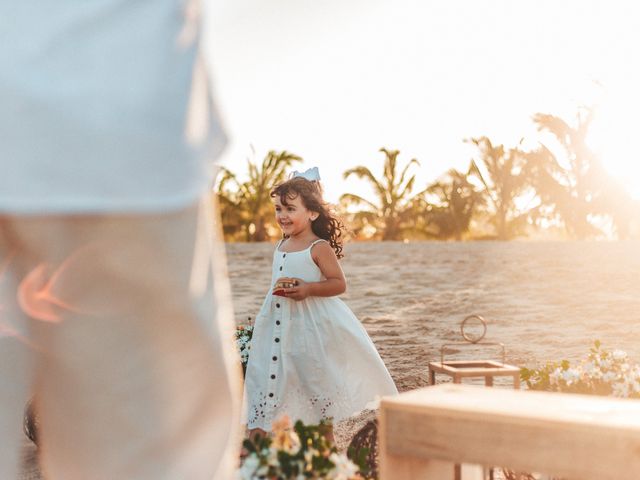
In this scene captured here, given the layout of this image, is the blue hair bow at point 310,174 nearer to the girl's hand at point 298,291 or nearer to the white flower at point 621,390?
the girl's hand at point 298,291

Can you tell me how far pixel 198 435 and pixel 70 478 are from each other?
18cm

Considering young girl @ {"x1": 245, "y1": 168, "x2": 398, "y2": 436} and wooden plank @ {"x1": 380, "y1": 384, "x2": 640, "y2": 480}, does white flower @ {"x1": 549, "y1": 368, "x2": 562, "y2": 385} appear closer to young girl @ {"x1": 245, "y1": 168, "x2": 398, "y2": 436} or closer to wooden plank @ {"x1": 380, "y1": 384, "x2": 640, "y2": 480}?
young girl @ {"x1": 245, "y1": 168, "x2": 398, "y2": 436}

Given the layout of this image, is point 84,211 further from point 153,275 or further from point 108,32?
point 108,32

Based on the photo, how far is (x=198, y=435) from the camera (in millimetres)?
1017

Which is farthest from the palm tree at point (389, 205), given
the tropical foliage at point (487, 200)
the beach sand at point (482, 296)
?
the beach sand at point (482, 296)

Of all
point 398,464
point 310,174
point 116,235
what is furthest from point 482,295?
point 116,235

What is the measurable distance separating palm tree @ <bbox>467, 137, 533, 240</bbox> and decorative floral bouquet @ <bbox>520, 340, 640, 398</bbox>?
27.9 metres

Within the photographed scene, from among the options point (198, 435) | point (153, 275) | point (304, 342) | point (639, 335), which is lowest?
point (639, 335)

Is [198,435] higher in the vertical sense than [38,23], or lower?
lower

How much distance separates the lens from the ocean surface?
310 inches

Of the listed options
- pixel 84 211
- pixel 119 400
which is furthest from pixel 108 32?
pixel 119 400

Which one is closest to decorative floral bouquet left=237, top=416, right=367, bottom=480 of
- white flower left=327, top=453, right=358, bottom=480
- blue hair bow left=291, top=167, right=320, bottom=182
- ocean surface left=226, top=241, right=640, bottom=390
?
white flower left=327, top=453, right=358, bottom=480

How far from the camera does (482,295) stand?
10766mm

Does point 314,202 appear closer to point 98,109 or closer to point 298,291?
point 298,291
